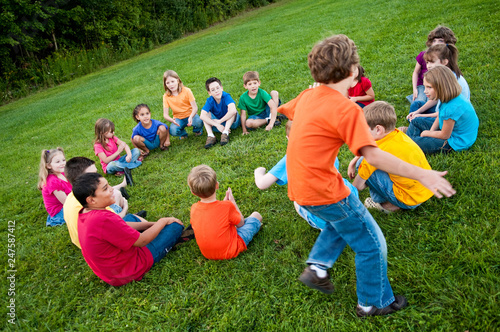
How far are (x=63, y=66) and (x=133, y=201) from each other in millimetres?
19373

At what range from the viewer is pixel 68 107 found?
1234 cm

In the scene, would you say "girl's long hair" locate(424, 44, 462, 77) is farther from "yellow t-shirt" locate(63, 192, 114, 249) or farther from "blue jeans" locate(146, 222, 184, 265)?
"yellow t-shirt" locate(63, 192, 114, 249)

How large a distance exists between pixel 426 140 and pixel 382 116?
4.36 ft

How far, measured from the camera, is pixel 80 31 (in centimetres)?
2398

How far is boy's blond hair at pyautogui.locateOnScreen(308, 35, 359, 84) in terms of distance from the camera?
1932 millimetres

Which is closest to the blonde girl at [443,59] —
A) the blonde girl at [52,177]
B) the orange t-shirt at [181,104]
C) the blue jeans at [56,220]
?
the orange t-shirt at [181,104]

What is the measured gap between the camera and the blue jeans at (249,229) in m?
3.19

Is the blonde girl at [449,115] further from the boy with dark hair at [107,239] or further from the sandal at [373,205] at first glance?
the boy with dark hair at [107,239]

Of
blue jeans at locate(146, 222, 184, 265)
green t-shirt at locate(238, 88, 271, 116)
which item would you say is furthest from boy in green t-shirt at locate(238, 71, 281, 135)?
blue jeans at locate(146, 222, 184, 265)

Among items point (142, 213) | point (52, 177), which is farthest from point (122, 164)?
point (142, 213)

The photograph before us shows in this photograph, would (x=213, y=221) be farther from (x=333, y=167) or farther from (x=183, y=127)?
(x=183, y=127)

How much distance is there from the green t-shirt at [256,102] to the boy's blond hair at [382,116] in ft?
10.4

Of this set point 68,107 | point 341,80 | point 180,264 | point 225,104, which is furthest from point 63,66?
point 341,80

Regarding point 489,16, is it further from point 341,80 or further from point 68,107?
point 68,107
